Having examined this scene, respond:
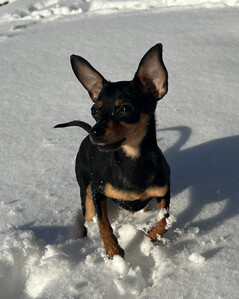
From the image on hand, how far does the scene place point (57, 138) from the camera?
3645 mm

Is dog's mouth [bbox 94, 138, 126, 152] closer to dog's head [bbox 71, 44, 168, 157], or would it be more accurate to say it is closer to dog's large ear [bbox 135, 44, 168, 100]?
dog's head [bbox 71, 44, 168, 157]

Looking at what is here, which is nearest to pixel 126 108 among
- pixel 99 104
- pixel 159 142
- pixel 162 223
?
pixel 99 104

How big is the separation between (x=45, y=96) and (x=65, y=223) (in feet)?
6.56

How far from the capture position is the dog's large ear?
7.13ft

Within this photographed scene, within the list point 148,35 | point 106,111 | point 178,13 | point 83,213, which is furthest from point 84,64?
point 178,13

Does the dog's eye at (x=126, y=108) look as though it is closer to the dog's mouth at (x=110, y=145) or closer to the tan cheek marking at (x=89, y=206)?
the dog's mouth at (x=110, y=145)

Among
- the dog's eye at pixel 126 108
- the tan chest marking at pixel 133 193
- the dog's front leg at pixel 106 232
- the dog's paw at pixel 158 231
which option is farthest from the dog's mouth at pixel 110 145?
the dog's paw at pixel 158 231

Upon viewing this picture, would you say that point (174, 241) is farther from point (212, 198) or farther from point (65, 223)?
point (65, 223)

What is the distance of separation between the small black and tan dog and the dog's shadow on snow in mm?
413

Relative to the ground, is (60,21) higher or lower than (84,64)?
lower

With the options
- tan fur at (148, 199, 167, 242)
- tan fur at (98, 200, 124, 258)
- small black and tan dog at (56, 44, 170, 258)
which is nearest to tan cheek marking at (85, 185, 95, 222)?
small black and tan dog at (56, 44, 170, 258)

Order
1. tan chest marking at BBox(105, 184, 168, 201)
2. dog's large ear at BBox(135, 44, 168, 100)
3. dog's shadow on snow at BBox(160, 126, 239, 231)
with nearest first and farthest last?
dog's large ear at BBox(135, 44, 168, 100)
tan chest marking at BBox(105, 184, 168, 201)
dog's shadow on snow at BBox(160, 126, 239, 231)

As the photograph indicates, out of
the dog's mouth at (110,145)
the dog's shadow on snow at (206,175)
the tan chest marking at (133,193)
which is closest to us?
the dog's mouth at (110,145)

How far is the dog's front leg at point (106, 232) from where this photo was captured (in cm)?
227
